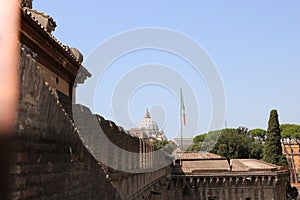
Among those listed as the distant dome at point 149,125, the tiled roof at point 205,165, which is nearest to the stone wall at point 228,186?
the tiled roof at point 205,165

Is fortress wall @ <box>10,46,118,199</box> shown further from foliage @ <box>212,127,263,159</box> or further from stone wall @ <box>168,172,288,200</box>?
foliage @ <box>212,127,263,159</box>

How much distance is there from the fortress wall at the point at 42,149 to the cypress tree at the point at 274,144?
36628mm

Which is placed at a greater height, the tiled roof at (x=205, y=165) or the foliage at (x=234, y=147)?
the foliage at (x=234, y=147)

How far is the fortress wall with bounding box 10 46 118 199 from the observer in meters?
4.05

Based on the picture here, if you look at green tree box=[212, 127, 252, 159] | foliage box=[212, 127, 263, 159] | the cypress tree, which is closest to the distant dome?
foliage box=[212, 127, 263, 159]

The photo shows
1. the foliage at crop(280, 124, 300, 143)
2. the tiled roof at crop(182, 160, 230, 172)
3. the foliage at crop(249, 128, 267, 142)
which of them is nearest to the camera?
the tiled roof at crop(182, 160, 230, 172)

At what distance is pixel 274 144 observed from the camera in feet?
134

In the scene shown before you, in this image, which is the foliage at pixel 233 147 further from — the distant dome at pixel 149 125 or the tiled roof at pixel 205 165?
the distant dome at pixel 149 125

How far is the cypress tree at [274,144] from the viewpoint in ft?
134

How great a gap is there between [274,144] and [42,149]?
126 ft

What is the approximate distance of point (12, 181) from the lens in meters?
3.69

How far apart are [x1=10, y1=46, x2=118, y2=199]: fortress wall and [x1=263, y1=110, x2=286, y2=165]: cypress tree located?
36628 mm

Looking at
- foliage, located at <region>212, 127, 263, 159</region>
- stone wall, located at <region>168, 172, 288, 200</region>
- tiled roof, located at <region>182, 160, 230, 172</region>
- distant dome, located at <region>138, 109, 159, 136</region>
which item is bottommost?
stone wall, located at <region>168, 172, 288, 200</region>

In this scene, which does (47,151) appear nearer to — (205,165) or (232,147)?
(205,165)
